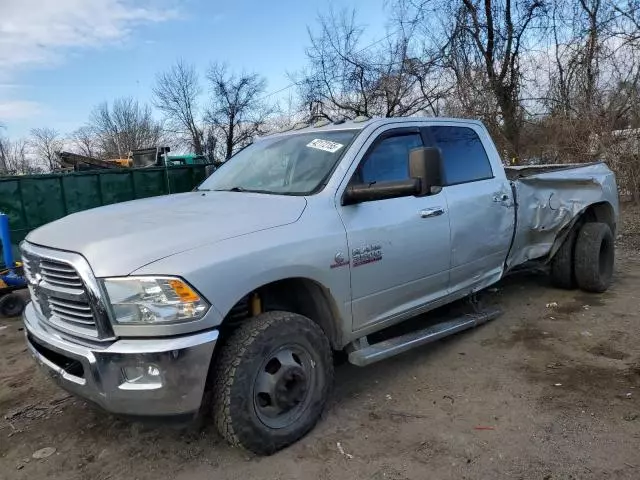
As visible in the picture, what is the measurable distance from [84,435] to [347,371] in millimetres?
1906

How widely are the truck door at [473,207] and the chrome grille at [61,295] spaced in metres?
2.65

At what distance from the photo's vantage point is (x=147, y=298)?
2.45 metres

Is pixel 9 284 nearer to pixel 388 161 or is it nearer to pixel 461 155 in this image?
pixel 388 161

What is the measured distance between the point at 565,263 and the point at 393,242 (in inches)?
126

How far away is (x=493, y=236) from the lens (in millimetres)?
4531

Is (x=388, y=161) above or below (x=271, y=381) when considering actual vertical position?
above

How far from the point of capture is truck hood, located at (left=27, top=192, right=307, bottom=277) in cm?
253

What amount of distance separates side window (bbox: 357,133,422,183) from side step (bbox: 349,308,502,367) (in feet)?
3.77

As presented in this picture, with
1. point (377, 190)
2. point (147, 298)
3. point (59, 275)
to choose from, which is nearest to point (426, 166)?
point (377, 190)

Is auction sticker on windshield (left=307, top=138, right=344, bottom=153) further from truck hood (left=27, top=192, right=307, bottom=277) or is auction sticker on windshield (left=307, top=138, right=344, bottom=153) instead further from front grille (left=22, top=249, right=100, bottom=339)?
front grille (left=22, top=249, right=100, bottom=339)

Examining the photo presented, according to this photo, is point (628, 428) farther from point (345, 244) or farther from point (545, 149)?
point (545, 149)

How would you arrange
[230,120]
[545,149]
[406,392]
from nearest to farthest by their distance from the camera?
[406,392]
[545,149]
[230,120]

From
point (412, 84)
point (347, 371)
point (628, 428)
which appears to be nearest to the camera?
point (628, 428)

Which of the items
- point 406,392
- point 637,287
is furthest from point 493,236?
point 637,287
